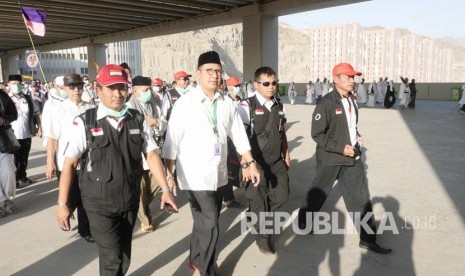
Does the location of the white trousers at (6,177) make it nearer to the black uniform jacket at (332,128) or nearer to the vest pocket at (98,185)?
the vest pocket at (98,185)

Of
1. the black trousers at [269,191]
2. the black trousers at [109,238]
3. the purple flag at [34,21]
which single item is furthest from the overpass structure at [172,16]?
the black trousers at [109,238]

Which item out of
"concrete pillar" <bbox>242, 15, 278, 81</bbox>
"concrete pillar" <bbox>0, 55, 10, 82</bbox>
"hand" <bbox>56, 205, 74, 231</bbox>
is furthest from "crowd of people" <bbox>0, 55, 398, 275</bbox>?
"concrete pillar" <bbox>0, 55, 10, 82</bbox>

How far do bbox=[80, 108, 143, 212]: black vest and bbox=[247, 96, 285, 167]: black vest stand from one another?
5.25ft

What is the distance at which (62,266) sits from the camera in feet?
12.0

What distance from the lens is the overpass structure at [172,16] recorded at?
57.8 ft

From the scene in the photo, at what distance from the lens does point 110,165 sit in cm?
255

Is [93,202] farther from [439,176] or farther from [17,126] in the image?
[439,176]

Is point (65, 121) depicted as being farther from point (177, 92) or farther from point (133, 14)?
point (133, 14)

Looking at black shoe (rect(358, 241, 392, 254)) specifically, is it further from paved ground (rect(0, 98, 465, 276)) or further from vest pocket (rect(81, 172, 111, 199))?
vest pocket (rect(81, 172, 111, 199))

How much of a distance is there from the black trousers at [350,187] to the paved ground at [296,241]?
402mm

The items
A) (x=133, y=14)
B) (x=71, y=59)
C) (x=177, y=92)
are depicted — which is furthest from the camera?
(x=71, y=59)

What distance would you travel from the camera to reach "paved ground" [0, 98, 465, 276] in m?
3.57

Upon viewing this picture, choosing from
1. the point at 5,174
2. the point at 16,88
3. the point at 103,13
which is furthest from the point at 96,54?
the point at 5,174

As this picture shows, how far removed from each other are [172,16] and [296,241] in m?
19.6
